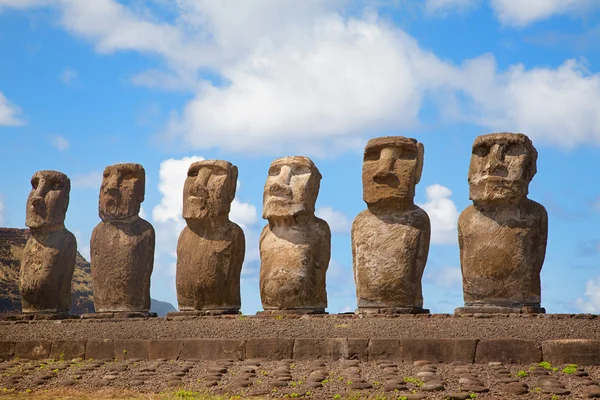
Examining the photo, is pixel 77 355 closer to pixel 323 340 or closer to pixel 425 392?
pixel 323 340

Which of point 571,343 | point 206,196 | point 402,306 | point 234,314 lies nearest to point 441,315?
point 402,306

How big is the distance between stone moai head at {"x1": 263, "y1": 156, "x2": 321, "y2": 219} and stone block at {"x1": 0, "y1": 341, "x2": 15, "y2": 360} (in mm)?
5163

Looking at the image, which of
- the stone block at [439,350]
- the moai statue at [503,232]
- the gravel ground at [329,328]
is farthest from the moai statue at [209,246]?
the stone block at [439,350]

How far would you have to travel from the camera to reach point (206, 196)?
19.4 metres

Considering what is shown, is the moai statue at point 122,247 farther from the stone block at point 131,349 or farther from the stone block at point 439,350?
the stone block at point 439,350

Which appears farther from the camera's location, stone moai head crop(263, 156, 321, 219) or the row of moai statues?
stone moai head crop(263, 156, 321, 219)

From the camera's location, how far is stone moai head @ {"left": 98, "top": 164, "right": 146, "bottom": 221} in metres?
20.7

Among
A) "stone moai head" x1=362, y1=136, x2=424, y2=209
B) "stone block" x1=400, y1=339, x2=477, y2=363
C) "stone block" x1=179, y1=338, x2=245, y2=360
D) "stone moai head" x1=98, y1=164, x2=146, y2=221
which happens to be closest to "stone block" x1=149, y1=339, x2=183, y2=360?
"stone block" x1=179, y1=338, x2=245, y2=360

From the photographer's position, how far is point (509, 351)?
575 inches

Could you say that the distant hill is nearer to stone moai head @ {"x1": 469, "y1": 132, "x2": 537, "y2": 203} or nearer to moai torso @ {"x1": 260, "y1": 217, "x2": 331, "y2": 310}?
moai torso @ {"x1": 260, "y1": 217, "x2": 331, "y2": 310}

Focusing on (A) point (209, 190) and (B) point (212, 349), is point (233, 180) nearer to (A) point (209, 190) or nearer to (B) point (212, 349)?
(A) point (209, 190)

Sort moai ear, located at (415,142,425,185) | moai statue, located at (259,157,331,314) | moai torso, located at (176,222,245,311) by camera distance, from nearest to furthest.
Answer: moai ear, located at (415,142,425,185), moai statue, located at (259,157,331,314), moai torso, located at (176,222,245,311)

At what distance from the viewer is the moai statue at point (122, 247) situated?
20328 mm

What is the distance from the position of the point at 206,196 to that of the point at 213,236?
0.77m
